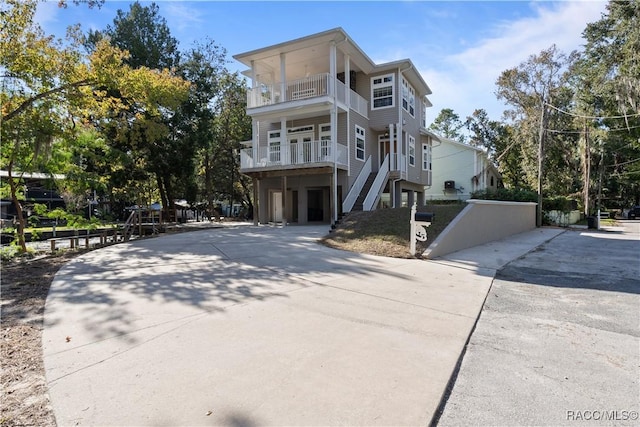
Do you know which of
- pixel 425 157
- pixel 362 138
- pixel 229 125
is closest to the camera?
pixel 362 138

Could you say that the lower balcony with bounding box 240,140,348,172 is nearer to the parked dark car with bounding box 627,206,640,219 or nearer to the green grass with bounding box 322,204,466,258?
the green grass with bounding box 322,204,466,258

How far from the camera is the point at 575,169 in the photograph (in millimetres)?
32906

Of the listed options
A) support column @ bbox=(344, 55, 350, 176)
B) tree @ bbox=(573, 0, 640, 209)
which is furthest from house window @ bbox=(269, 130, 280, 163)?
tree @ bbox=(573, 0, 640, 209)

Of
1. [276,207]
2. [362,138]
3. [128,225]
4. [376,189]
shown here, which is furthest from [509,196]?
[128,225]

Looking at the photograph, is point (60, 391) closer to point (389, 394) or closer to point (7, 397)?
point (7, 397)

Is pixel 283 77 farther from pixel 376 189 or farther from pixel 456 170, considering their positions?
pixel 456 170

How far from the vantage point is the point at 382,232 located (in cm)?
1034

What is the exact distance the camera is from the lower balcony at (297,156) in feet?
49.9

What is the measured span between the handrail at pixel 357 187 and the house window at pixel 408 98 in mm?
3976

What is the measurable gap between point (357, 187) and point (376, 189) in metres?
0.88

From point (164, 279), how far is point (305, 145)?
1146 cm

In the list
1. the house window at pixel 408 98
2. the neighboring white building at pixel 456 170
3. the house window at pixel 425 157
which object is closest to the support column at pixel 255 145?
the house window at pixel 408 98

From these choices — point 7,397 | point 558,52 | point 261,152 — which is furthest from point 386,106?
point 7,397

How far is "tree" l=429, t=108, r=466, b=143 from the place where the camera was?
43219mm
